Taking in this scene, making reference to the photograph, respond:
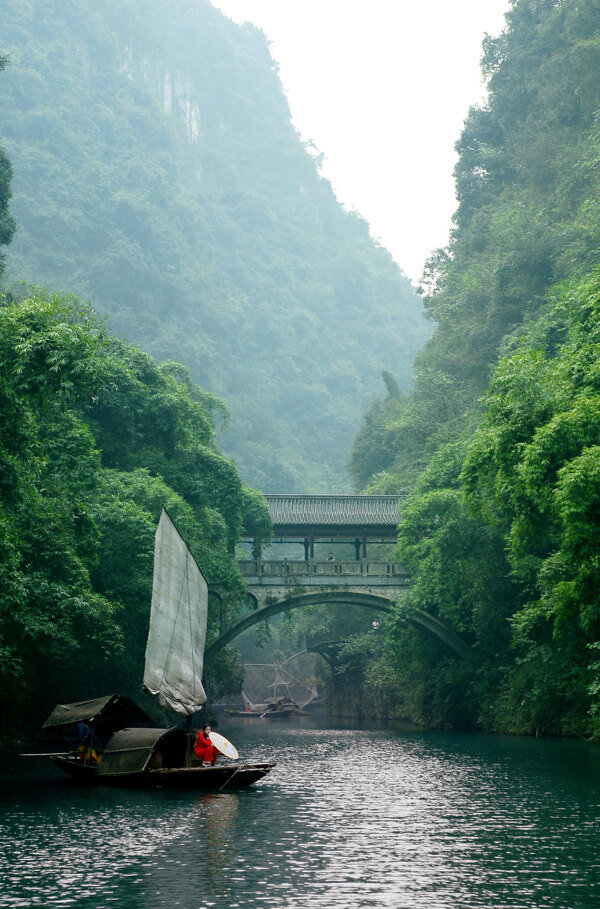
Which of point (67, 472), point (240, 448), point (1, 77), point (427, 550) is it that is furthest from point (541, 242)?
point (1, 77)

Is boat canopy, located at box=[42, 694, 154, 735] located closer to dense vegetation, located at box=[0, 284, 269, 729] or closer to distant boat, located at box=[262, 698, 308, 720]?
dense vegetation, located at box=[0, 284, 269, 729]

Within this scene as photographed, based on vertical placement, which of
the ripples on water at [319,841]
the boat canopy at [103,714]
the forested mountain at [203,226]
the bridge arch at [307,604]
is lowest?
the ripples on water at [319,841]

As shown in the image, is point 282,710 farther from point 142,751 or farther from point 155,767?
point 142,751

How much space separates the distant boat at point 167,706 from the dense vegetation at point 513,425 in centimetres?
810

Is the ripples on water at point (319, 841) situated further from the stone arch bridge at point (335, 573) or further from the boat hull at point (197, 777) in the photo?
the stone arch bridge at point (335, 573)

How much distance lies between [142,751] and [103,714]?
2917mm

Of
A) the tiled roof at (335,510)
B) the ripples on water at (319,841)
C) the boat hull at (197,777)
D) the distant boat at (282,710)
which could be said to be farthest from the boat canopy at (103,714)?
the distant boat at (282,710)

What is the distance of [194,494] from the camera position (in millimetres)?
39656

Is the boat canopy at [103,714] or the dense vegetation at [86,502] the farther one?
the dense vegetation at [86,502]

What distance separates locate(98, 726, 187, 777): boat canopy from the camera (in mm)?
19859

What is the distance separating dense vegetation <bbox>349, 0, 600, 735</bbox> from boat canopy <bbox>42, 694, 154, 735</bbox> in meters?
9.67

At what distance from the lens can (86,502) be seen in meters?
29.8

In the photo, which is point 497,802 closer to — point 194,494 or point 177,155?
point 194,494

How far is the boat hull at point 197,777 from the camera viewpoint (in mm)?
19422
